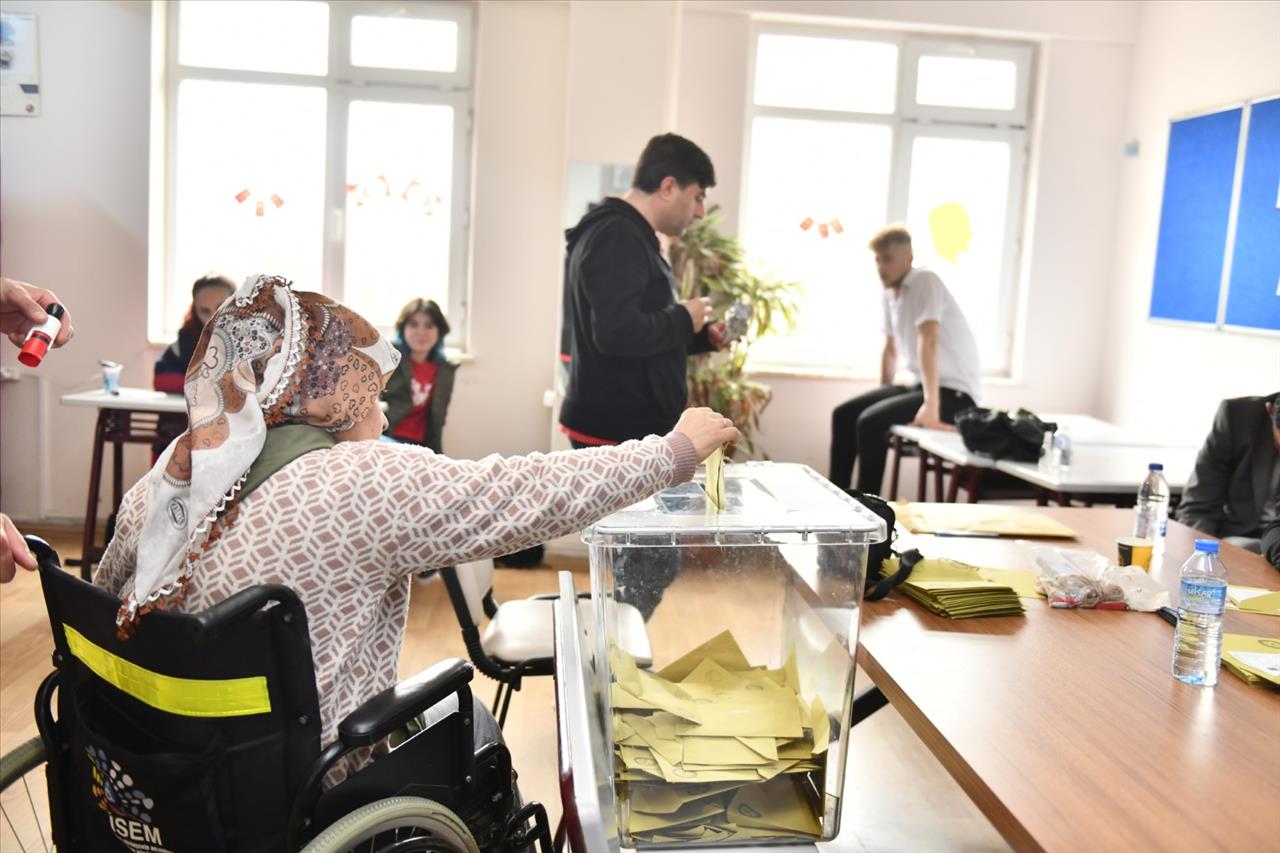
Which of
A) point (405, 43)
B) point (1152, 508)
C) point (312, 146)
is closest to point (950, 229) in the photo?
point (405, 43)

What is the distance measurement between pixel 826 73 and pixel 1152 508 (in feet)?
12.9

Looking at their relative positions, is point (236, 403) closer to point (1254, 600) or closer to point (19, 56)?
point (1254, 600)

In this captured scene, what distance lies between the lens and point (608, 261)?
2863 mm

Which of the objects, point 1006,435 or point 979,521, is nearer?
point 979,521

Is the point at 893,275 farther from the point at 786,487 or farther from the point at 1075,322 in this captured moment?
the point at 786,487

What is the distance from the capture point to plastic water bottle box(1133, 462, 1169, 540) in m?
2.54

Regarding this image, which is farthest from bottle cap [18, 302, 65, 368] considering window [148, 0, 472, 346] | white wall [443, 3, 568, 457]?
window [148, 0, 472, 346]

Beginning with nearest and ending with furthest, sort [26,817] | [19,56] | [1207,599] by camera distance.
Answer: [1207,599], [26,817], [19,56]

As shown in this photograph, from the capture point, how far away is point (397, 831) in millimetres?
1378

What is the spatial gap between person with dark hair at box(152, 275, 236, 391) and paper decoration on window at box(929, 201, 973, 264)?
3549mm

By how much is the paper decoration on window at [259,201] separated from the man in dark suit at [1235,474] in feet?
14.2

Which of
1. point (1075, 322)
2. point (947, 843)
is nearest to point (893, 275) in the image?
point (1075, 322)

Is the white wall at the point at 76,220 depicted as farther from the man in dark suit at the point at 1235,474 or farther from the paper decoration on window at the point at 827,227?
the man in dark suit at the point at 1235,474

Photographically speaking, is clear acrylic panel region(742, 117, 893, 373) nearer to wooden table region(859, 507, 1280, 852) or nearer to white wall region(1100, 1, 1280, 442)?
white wall region(1100, 1, 1280, 442)
